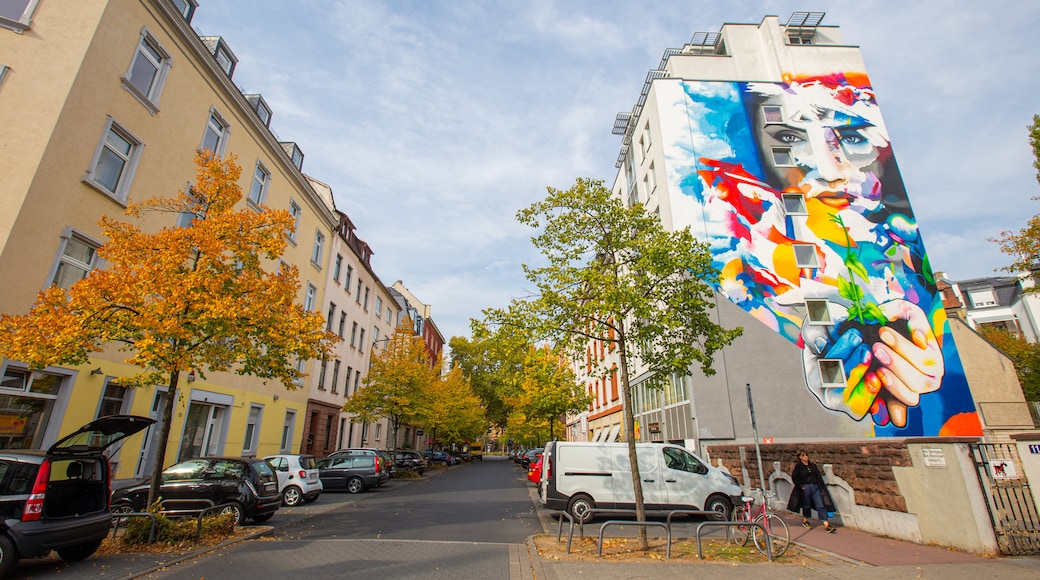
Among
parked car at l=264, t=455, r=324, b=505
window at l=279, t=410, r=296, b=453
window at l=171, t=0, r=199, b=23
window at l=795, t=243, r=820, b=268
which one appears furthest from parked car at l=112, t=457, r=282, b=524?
window at l=795, t=243, r=820, b=268

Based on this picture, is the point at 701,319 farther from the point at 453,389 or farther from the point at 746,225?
the point at 453,389

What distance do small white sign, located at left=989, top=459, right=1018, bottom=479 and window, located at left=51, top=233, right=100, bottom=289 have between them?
18754mm

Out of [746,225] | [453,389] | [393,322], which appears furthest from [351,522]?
[393,322]

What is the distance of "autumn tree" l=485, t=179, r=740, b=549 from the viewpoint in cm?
959

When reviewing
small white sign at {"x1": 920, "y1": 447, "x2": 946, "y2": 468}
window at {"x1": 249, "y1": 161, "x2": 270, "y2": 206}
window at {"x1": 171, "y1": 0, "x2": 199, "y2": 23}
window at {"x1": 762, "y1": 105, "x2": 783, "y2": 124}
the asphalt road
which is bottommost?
the asphalt road

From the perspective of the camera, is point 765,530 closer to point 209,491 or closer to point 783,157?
point 209,491

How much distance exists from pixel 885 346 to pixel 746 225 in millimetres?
8004

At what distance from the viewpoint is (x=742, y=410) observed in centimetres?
2020

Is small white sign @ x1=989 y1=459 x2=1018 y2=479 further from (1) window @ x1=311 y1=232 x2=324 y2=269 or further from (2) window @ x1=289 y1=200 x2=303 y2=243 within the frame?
(1) window @ x1=311 y1=232 x2=324 y2=269

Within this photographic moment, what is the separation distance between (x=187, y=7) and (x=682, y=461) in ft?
68.0

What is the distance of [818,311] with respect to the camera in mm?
21703

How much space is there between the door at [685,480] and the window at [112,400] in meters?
14.4

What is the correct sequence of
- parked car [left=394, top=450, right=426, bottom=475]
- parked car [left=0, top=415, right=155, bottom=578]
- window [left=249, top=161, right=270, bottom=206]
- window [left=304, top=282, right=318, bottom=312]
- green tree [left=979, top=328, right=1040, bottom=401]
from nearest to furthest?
1. parked car [left=0, top=415, right=155, bottom=578]
2. window [left=249, top=161, right=270, bottom=206]
3. window [left=304, top=282, right=318, bottom=312]
4. green tree [left=979, top=328, right=1040, bottom=401]
5. parked car [left=394, top=450, right=426, bottom=475]

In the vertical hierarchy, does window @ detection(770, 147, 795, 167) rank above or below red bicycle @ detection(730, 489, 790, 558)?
above
